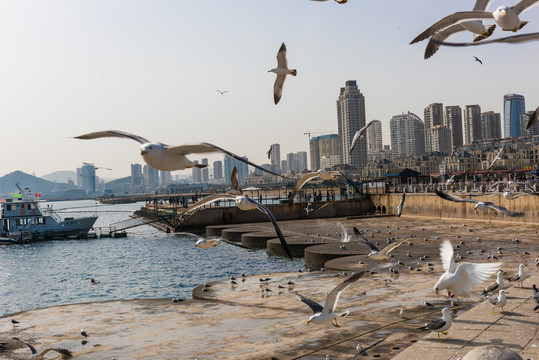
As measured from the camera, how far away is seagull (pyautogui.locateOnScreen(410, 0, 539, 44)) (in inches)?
252

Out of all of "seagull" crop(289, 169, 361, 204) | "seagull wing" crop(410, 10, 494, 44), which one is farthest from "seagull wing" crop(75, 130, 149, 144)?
"seagull wing" crop(410, 10, 494, 44)

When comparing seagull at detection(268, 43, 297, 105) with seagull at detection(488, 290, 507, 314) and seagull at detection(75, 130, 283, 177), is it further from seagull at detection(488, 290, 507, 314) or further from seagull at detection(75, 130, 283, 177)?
seagull at detection(488, 290, 507, 314)

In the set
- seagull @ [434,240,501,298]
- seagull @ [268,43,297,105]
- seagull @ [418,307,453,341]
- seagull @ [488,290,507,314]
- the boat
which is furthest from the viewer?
the boat

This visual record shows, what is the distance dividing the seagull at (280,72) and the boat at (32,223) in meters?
46.0

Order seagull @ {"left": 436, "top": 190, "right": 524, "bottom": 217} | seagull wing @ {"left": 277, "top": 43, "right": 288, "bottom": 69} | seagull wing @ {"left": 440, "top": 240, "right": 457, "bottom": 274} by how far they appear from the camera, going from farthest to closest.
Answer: seagull wing @ {"left": 277, "top": 43, "right": 288, "bottom": 69}, seagull @ {"left": 436, "top": 190, "right": 524, "bottom": 217}, seagull wing @ {"left": 440, "top": 240, "right": 457, "bottom": 274}

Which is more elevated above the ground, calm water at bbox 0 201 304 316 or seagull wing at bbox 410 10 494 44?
seagull wing at bbox 410 10 494 44

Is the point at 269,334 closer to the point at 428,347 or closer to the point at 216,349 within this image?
the point at 216,349

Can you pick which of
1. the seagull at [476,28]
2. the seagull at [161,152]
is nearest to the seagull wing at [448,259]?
the seagull at [476,28]

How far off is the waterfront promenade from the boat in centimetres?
3944

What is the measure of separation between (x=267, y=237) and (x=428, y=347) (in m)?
26.0

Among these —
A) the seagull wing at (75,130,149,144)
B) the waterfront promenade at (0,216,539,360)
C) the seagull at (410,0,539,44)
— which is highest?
the seagull at (410,0,539,44)

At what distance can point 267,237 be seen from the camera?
3456 centimetres

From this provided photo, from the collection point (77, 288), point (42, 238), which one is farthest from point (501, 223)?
point (42, 238)

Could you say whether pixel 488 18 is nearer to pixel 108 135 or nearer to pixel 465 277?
pixel 465 277
